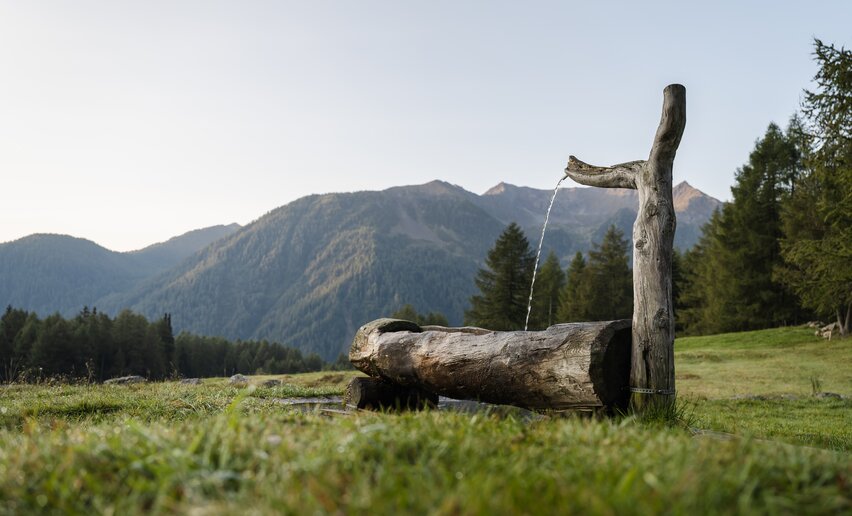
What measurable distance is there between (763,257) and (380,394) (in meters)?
43.6

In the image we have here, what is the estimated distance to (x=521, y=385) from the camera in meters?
7.47


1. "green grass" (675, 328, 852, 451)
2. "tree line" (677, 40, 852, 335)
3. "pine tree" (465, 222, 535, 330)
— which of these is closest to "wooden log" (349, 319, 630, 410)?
"green grass" (675, 328, 852, 451)

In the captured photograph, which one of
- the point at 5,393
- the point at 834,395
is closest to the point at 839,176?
the point at 834,395

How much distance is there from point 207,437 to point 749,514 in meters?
2.70

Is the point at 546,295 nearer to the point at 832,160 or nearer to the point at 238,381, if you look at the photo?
the point at 832,160

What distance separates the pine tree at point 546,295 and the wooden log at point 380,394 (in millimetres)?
52982

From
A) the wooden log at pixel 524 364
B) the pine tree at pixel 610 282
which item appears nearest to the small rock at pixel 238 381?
the wooden log at pixel 524 364

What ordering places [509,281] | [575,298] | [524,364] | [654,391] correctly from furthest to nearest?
[575,298] < [509,281] < [524,364] < [654,391]

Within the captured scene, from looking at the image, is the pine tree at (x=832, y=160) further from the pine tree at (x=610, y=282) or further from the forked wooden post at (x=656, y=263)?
the pine tree at (x=610, y=282)

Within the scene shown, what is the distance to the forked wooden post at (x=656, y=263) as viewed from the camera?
710cm

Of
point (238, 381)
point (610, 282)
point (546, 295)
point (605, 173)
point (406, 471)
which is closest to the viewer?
point (406, 471)

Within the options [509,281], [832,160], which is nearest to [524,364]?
[832,160]

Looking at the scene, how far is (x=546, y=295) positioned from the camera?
2579 inches

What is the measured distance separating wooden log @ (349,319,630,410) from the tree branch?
7.16ft
